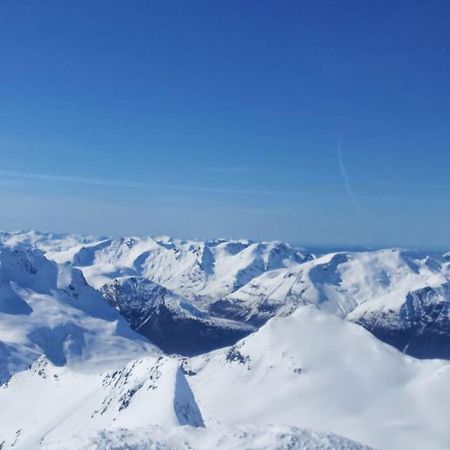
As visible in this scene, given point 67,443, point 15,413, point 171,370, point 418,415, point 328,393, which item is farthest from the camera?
point 328,393

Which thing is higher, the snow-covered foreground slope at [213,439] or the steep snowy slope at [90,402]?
the snow-covered foreground slope at [213,439]

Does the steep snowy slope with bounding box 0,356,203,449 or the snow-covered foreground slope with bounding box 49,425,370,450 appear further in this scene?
the steep snowy slope with bounding box 0,356,203,449

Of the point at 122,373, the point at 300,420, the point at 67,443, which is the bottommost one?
the point at 300,420

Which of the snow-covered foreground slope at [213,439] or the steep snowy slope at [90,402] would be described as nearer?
the snow-covered foreground slope at [213,439]

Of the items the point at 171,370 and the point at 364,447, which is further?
the point at 171,370

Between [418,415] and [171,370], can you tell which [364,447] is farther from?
[418,415]

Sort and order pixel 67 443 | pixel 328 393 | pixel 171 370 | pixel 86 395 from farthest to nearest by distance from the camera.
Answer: pixel 328 393, pixel 86 395, pixel 171 370, pixel 67 443

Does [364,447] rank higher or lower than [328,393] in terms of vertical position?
higher

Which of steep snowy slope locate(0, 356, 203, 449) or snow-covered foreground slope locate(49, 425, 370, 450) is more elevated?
snow-covered foreground slope locate(49, 425, 370, 450)

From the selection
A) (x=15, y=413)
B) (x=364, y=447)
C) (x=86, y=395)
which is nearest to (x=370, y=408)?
(x=86, y=395)

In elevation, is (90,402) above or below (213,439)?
below

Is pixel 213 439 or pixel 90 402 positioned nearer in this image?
pixel 213 439
